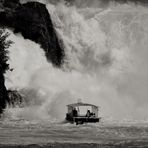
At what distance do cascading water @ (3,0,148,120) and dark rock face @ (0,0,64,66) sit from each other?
1.55 metres

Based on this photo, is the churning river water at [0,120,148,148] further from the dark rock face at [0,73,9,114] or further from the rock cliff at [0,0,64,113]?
the rock cliff at [0,0,64,113]

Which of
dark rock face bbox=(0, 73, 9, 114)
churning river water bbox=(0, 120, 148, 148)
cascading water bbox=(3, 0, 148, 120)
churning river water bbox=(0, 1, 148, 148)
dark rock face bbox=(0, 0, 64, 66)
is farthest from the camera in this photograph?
dark rock face bbox=(0, 0, 64, 66)

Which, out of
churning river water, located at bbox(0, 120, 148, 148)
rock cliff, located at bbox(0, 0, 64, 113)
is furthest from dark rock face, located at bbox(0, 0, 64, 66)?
churning river water, located at bbox(0, 120, 148, 148)

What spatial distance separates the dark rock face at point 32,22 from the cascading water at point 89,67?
1547 mm

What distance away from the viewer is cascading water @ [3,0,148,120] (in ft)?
311

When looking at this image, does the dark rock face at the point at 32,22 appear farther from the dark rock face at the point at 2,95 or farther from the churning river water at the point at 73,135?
the churning river water at the point at 73,135

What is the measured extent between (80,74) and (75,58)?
163 inches

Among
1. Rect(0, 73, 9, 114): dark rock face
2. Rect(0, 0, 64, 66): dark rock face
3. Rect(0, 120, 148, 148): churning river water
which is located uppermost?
Rect(0, 0, 64, 66): dark rock face

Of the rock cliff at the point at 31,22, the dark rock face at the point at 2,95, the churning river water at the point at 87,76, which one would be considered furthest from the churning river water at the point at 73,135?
the rock cliff at the point at 31,22

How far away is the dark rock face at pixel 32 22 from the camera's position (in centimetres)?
11250

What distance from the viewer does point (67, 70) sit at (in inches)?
4471

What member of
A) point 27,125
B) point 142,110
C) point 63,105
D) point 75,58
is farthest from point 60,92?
point 27,125

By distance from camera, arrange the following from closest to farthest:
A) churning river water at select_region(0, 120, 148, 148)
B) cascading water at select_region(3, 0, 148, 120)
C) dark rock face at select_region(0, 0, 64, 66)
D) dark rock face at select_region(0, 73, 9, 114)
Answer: churning river water at select_region(0, 120, 148, 148) → dark rock face at select_region(0, 73, 9, 114) → cascading water at select_region(3, 0, 148, 120) → dark rock face at select_region(0, 0, 64, 66)

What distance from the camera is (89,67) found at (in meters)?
116
